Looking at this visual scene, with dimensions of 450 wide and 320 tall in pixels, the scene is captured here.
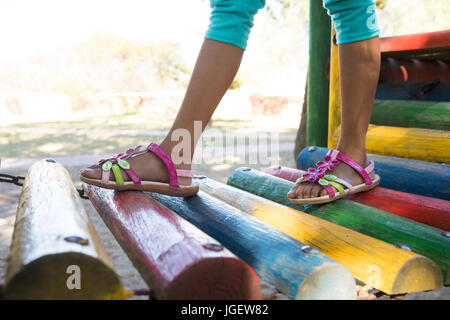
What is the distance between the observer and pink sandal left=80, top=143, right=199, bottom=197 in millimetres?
1663

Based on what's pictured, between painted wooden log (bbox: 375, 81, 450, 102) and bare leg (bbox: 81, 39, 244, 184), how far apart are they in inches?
81.4

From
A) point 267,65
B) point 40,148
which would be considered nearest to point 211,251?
point 40,148

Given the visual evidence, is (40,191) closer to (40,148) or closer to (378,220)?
(378,220)

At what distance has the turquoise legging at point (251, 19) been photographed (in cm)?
170

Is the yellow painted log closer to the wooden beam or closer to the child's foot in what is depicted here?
the wooden beam

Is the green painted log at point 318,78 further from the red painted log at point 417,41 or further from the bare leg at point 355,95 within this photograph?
the bare leg at point 355,95

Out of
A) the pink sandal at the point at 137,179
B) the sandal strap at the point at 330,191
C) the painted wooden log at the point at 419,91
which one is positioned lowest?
the sandal strap at the point at 330,191

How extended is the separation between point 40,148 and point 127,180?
4.94m

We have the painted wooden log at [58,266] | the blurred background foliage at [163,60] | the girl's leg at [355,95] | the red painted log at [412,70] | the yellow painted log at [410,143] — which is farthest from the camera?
the blurred background foliage at [163,60]

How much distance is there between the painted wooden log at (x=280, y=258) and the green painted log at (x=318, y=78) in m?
1.98

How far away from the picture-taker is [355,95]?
6.14ft

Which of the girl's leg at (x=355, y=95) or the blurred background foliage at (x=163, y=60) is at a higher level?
the blurred background foliage at (x=163, y=60)

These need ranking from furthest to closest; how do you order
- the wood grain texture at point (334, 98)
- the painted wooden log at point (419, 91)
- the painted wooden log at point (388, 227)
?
the painted wooden log at point (419, 91) → the wood grain texture at point (334, 98) → the painted wooden log at point (388, 227)

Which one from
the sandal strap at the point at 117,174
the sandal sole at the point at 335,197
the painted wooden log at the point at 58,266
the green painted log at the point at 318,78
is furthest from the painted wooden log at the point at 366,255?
the green painted log at the point at 318,78
